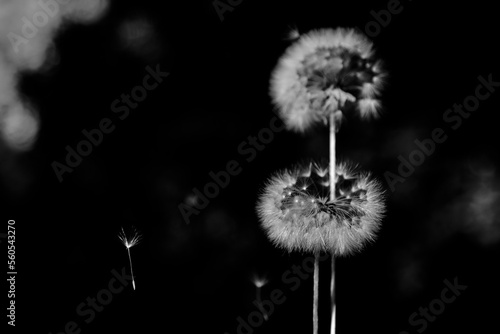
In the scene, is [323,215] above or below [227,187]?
below

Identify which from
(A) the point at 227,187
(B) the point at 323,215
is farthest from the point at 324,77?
(A) the point at 227,187

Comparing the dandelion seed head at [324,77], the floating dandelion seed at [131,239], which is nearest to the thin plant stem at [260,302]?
the floating dandelion seed at [131,239]

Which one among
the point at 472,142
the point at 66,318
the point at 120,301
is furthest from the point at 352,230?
the point at 66,318

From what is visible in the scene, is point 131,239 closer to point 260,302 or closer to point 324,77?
point 260,302

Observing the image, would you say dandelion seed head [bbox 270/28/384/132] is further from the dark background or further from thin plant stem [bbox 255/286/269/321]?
thin plant stem [bbox 255/286/269/321]

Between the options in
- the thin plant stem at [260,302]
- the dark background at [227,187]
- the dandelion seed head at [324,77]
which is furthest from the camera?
the thin plant stem at [260,302]

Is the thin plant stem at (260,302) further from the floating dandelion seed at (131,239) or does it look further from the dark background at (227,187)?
the floating dandelion seed at (131,239)
